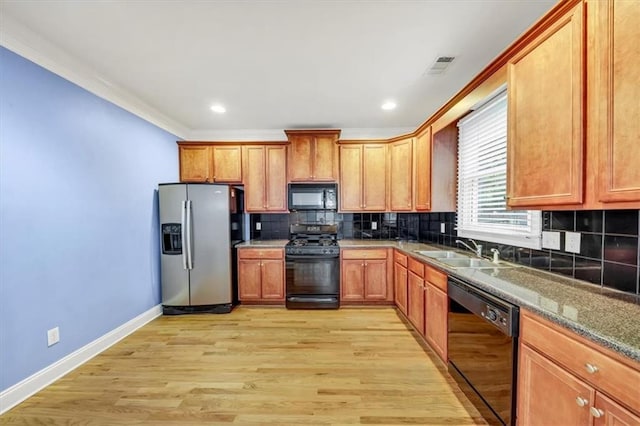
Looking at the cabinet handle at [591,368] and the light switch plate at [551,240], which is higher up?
the light switch plate at [551,240]

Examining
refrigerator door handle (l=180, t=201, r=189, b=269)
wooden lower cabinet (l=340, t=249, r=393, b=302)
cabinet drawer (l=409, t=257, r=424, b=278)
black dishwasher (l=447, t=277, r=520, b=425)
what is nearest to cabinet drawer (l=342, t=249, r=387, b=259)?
wooden lower cabinet (l=340, t=249, r=393, b=302)

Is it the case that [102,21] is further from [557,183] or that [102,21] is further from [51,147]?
[557,183]

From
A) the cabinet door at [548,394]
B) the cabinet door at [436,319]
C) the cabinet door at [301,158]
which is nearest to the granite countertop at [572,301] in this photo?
the cabinet door at [548,394]

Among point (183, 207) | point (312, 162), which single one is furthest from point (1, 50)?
point (312, 162)

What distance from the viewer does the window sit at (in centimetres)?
218

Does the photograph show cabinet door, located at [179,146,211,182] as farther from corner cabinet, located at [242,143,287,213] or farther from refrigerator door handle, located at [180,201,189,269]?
refrigerator door handle, located at [180,201,189,269]

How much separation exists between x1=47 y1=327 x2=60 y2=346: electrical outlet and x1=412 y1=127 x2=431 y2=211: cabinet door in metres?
3.88

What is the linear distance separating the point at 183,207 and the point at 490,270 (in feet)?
11.4

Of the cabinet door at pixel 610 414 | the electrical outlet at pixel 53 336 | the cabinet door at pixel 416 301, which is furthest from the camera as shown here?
the cabinet door at pixel 416 301

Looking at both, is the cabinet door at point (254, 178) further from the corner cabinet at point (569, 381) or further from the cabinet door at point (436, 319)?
the corner cabinet at point (569, 381)

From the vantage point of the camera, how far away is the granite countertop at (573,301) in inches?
37.7

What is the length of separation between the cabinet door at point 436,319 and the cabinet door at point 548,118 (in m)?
0.98

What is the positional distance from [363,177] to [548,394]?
3166 mm

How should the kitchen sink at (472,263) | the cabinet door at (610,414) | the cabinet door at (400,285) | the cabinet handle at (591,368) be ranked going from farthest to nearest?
the cabinet door at (400,285), the kitchen sink at (472,263), the cabinet handle at (591,368), the cabinet door at (610,414)
